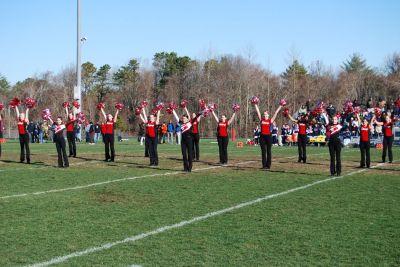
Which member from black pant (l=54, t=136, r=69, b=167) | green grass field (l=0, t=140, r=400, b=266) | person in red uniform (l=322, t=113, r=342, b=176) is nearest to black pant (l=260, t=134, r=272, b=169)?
green grass field (l=0, t=140, r=400, b=266)

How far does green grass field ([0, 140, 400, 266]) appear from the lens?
257 inches

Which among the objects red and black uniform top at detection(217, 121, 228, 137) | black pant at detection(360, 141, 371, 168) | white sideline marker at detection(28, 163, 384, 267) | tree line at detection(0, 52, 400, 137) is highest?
tree line at detection(0, 52, 400, 137)

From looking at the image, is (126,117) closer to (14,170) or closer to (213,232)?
(14,170)

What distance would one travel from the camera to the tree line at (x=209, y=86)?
69.8 metres

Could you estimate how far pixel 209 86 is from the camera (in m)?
72.0

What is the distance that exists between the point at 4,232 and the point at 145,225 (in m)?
2.02

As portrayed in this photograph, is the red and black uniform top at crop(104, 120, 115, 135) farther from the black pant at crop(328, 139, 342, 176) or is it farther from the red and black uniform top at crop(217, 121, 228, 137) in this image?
the black pant at crop(328, 139, 342, 176)

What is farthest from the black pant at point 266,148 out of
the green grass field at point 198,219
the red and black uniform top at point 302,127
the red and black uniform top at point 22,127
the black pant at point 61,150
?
the red and black uniform top at point 22,127

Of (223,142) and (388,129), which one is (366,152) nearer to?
(388,129)

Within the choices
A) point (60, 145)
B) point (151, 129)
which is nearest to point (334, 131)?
point (151, 129)

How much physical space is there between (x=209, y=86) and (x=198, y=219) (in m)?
63.7

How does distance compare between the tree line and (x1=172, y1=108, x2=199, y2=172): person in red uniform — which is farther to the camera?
the tree line

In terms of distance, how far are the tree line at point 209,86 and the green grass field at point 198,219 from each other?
49.6 m

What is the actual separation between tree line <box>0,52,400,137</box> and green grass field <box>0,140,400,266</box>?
49.6 m
